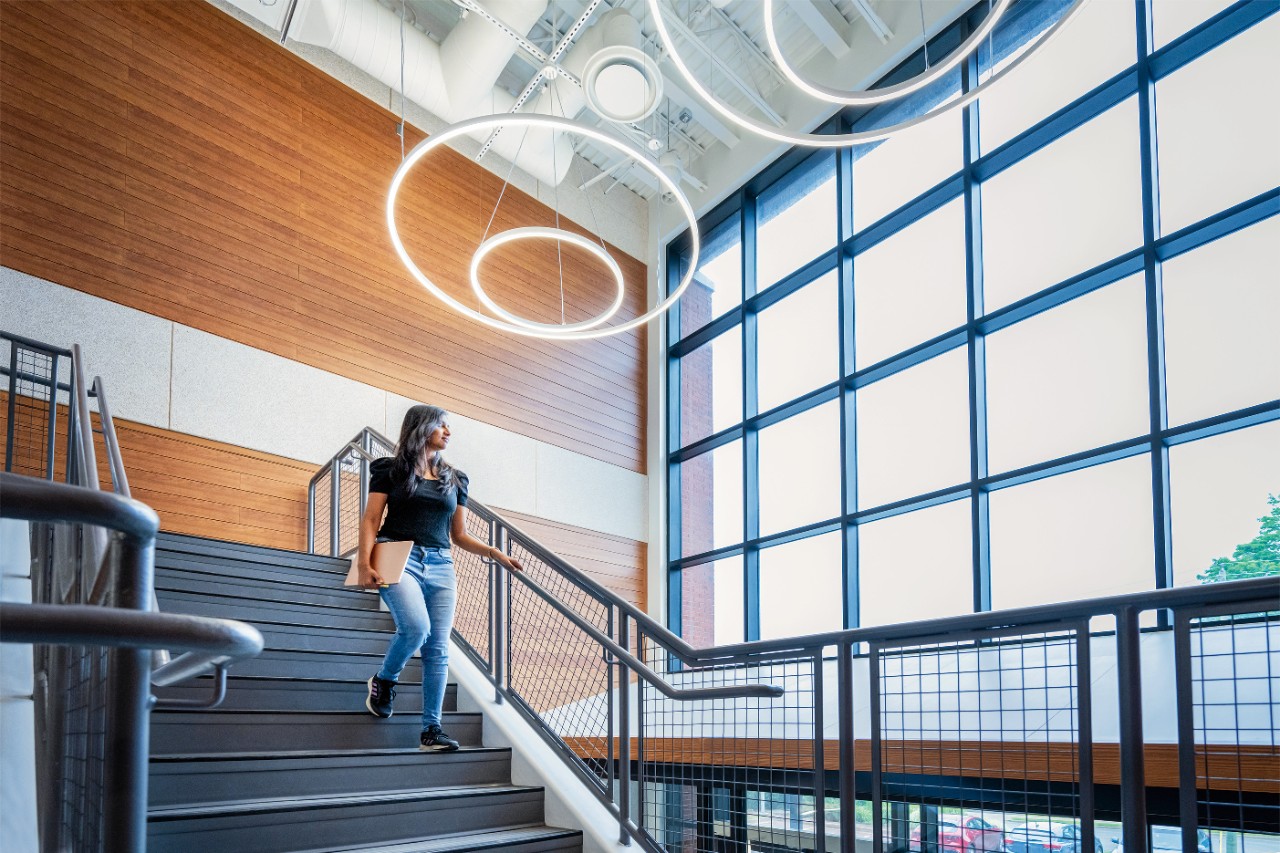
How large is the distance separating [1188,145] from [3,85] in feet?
26.0

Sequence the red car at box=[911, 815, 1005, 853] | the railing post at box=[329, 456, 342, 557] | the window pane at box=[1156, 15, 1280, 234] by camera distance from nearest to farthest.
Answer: the red car at box=[911, 815, 1005, 853], the window pane at box=[1156, 15, 1280, 234], the railing post at box=[329, 456, 342, 557]

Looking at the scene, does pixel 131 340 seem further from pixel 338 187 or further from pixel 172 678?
pixel 172 678

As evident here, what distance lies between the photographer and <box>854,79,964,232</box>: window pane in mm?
8641

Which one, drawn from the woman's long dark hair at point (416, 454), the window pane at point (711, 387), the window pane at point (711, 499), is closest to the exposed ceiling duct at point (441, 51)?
the window pane at point (711, 387)

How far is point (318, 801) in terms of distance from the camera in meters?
3.49

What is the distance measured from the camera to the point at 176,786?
3361mm

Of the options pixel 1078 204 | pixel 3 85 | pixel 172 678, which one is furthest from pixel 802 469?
pixel 172 678

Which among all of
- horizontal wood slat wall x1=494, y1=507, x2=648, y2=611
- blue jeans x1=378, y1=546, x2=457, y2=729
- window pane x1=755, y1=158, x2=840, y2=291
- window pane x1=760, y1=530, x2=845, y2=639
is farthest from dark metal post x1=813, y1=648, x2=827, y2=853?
window pane x1=755, y1=158, x2=840, y2=291

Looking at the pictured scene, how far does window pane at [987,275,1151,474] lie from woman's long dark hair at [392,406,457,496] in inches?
189

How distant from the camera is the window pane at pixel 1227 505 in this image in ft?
20.8

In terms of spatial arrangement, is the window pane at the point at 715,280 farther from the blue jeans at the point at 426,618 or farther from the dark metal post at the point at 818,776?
the dark metal post at the point at 818,776

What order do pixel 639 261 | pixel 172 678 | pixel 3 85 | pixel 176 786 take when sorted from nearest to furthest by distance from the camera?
pixel 172 678 < pixel 176 786 < pixel 3 85 < pixel 639 261

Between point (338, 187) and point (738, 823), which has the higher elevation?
point (338, 187)

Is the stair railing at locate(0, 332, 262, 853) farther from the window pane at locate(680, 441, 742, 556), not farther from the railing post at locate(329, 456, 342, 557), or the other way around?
the window pane at locate(680, 441, 742, 556)
